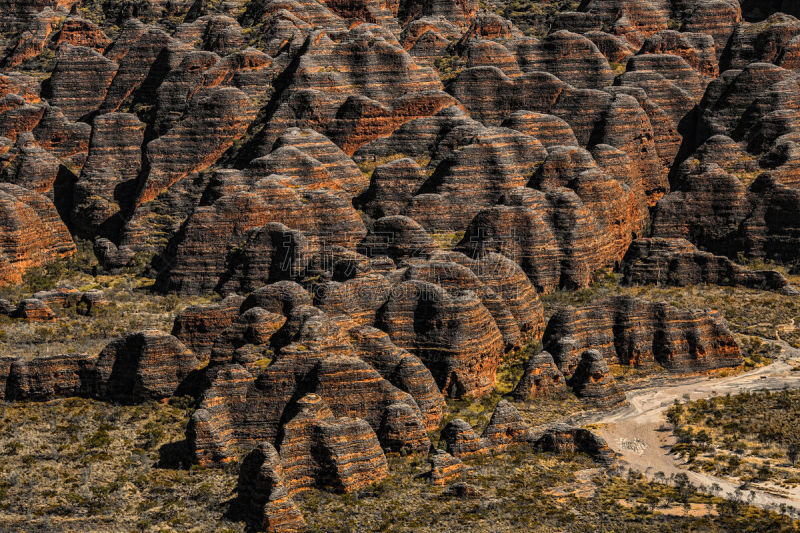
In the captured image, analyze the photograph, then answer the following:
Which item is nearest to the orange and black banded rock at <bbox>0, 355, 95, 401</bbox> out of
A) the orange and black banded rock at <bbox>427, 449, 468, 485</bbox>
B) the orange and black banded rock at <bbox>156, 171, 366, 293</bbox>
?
the orange and black banded rock at <bbox>156, 171, 366, 293</bbox>

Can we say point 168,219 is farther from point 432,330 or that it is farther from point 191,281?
point 432,330

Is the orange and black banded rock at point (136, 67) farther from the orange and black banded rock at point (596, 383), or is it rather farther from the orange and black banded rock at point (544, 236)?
the orange and black banded rock at point (596, 383)

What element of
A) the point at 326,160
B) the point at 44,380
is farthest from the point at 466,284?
the point at 44,380

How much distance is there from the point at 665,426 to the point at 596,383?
191 inches

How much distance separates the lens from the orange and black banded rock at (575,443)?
7712 cm

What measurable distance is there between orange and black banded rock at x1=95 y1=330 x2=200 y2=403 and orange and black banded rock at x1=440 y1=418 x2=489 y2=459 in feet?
52.7

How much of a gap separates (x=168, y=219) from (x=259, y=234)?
49.2 ft

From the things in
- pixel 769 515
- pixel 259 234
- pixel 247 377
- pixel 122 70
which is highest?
pixel 122 70

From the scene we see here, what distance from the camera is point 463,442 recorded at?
2985 inches

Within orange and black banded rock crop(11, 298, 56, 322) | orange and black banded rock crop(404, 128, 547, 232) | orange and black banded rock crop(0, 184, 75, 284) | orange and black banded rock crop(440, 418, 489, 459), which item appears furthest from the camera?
orange and black banded rock crop(0, 184, 75, 284)

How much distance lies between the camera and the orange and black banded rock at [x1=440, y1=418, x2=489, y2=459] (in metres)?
75.8

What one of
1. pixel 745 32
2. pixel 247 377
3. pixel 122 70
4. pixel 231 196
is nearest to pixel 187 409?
pixel 247 377

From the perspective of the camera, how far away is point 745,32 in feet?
424

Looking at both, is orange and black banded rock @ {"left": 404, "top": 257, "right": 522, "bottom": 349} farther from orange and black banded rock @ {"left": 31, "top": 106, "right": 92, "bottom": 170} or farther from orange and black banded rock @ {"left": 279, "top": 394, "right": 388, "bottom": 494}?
orange and black banded rock @ {"left": 31, "top": 106, "right": 92, "bottom": 170}
